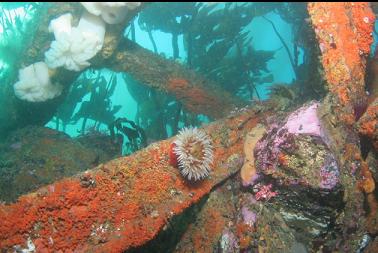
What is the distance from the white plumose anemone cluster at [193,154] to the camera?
3.30 m

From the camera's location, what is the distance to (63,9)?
5.31 metres

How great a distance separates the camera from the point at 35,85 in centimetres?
571

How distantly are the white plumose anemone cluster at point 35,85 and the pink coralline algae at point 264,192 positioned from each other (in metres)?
4.11

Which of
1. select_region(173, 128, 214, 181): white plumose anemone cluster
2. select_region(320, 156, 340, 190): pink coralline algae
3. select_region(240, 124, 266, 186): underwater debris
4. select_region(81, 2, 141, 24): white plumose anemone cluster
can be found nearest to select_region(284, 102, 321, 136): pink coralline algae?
select_region(320, 156, 340, 190): pink coralline algae

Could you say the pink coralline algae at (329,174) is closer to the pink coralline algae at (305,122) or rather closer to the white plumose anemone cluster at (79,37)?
the pink coralline algae at (305,122)

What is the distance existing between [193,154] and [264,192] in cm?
96

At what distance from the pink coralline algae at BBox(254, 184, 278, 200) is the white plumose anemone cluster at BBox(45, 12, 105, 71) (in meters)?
3.34

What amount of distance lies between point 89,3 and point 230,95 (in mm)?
2739

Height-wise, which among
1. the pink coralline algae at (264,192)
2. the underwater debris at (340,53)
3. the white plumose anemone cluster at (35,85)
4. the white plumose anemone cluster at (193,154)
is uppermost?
the white plumose anemone cluster at (35,85)

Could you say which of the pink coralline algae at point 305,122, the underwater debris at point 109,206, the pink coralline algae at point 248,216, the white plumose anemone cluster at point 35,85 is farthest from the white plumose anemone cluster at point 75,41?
the pink coralline algae at point 248,216

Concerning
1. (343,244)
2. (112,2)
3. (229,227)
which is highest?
(112,2)

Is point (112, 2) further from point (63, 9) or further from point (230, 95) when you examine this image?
point (230, 95)

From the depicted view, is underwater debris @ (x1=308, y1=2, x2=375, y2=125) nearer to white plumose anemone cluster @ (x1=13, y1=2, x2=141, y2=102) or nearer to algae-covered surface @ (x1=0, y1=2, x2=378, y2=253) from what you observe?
algae-covered surface @ (x1=0, y1=2, x2=378, y2=253)

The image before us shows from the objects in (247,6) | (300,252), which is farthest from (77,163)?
(247,6)
